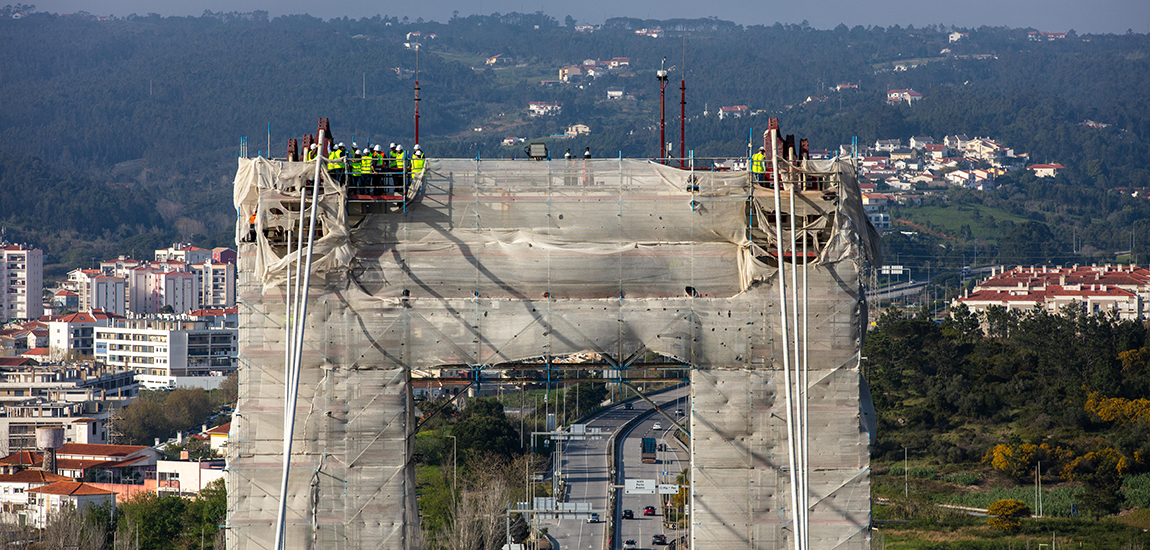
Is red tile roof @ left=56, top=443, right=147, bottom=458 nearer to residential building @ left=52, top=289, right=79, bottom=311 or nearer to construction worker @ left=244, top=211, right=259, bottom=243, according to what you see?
construction worker @ left=244, top=211, right=259, bottom=243

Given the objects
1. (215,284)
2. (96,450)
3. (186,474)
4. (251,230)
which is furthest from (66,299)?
(251,230)

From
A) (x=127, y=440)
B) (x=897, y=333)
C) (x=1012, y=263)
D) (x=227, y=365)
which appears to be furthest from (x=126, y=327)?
(x=1012, y=263)

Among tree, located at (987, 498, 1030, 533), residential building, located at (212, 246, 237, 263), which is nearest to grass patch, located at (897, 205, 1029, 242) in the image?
residential building, located at (212, 246, 237, 263)

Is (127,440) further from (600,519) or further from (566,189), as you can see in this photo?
(566,189)

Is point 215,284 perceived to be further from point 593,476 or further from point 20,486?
point 593,476

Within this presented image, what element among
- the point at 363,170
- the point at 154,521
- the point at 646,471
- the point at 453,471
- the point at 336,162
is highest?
the point at 336,162
